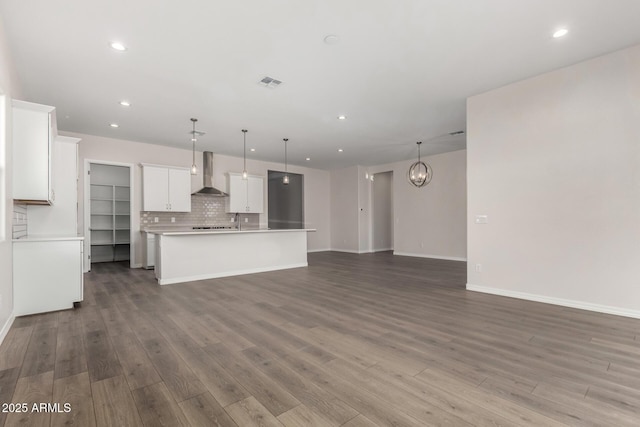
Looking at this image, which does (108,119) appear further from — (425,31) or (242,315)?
(425,31)

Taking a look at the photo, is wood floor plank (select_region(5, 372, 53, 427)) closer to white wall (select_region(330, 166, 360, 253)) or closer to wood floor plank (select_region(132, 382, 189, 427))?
wood floor plank (select_region(132, 382, 189, 427))

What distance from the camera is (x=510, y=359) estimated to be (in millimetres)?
2236

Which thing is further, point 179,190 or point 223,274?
point 179,190

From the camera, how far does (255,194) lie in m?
8.34

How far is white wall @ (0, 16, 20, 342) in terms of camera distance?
2.62 meters

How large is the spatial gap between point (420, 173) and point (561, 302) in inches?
209

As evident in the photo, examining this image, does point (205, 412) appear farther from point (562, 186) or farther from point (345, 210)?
point (345, 210)

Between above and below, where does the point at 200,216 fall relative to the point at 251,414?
above

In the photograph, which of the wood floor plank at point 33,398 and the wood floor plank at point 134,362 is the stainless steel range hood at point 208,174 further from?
the wood floor plank at point 33,398

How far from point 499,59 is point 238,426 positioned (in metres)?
4.11

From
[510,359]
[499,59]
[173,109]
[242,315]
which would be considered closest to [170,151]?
[173,109]

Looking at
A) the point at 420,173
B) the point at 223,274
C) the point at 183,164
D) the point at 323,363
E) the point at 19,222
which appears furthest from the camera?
the point at 420,173

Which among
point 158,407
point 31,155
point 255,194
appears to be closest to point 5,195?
point 31,155

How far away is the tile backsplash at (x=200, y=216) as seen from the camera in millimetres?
6973
